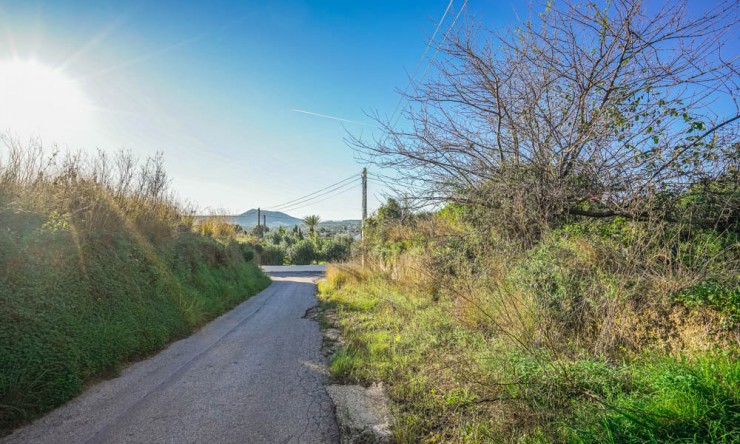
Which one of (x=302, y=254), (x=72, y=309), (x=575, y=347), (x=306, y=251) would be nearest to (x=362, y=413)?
(x=575, y=347)

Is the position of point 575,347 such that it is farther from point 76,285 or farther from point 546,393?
point 76,285

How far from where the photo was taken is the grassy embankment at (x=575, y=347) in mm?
2449

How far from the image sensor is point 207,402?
3.74 m

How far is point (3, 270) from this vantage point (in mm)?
3984

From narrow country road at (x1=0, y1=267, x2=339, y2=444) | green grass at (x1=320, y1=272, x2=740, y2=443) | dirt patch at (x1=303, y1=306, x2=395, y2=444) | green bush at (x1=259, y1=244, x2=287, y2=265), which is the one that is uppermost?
green bush at (x1=259, y1=244, x2=287, y2=265)

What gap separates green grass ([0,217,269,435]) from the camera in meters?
3.52

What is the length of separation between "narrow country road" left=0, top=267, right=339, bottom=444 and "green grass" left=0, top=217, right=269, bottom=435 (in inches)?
10.9

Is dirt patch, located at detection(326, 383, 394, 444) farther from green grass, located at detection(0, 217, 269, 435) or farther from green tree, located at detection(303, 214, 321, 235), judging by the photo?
green tree, located at detection(303, 214, 321, 235)

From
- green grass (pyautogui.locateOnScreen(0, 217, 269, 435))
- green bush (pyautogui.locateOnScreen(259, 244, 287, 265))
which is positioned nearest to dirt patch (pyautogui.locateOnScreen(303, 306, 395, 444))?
green grass (pyautogui.locateOnScreen(0, 217, 269, 435))

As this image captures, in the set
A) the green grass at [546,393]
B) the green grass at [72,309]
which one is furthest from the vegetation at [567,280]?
the green grass at [72,309]

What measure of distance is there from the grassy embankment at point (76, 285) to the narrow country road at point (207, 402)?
35 cm

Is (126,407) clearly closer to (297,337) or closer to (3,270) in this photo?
(3,270)

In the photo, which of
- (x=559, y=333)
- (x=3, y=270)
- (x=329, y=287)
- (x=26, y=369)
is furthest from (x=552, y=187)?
(x=329, y=287)

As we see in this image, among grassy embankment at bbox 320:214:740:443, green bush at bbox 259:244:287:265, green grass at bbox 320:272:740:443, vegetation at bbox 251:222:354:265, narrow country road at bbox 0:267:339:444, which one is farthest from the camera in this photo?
vegetation at bbox 251:222:354:265
